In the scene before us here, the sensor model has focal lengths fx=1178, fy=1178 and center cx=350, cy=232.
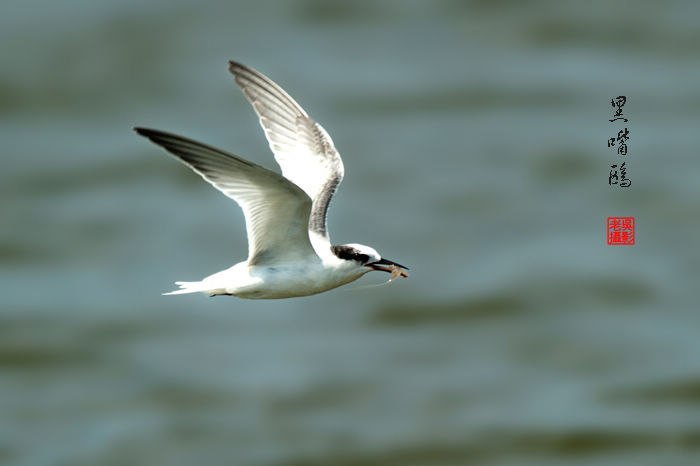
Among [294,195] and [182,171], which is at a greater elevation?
[182,171]

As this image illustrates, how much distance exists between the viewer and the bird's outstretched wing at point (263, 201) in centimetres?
628

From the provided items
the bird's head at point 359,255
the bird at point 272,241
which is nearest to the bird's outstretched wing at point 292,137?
the bird at point 272,241

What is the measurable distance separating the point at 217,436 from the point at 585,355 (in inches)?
258

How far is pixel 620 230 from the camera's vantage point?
71.9ft

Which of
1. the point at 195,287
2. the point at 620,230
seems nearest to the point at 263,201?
the point at 195,287

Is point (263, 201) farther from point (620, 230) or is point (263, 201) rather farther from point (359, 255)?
point (620, 230)

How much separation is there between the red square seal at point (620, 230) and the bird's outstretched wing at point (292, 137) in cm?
1404

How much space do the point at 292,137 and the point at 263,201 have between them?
1516mm

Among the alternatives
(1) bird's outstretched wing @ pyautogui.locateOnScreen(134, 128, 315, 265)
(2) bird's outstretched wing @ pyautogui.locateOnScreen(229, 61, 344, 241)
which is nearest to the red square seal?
(2) bird's outstretched wing @ pyautogui.locateOnScreen(229, 61, 344, 241)

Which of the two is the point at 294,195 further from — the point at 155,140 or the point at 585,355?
the point at 585,355

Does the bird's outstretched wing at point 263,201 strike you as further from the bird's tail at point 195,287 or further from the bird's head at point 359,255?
the bird's tail at point 195,287

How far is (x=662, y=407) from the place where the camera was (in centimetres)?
1930

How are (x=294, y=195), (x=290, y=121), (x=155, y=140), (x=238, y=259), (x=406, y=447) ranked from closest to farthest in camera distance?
1. (x=155, y=140)
2. (x=294, y=195)
3. (x=290, y=121)
4. (x=406, y=447)
5. (x=238, y=259)

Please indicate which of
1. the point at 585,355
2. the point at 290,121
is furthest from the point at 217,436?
the point at 290,121
